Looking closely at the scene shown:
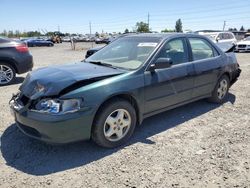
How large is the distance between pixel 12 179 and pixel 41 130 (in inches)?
24.8

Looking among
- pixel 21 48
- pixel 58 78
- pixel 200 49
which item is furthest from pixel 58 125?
pixel 21 48

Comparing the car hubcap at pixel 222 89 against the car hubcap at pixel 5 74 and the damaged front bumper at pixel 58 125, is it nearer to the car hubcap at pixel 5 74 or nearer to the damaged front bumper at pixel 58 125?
the damaged front bumper at pixel 58 125

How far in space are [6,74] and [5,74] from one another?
30mm

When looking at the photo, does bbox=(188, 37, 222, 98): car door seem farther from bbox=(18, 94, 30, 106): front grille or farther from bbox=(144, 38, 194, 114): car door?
bbox=(18, 94, 30, 106): front grille

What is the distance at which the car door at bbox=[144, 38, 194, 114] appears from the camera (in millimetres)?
4109

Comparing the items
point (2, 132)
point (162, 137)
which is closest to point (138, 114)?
point (162, 137)

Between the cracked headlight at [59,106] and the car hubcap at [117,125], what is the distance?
21.3 inches

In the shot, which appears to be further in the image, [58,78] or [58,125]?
[58,78]

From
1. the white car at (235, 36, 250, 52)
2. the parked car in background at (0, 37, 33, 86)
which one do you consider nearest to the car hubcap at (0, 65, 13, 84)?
the parked car in background at (0, 37, 33, 86)

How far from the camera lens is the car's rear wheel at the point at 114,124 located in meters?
3.54

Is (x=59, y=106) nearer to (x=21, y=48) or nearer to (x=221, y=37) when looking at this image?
(x=21, y=48)

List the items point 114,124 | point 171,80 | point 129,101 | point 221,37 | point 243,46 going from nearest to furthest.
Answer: point 114,124
point 129,101
point 171,80
point 221,37
point 243,46

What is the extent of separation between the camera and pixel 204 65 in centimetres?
516

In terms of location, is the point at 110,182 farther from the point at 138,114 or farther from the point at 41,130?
the point at 138,114
